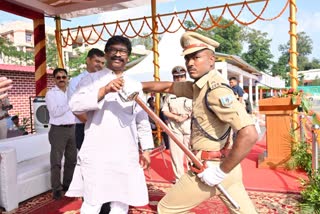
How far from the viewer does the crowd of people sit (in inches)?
70.3

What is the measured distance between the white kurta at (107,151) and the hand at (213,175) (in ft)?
2.08

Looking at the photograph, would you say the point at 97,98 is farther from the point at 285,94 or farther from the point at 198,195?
the point at 285,94

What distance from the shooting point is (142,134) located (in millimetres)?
2496

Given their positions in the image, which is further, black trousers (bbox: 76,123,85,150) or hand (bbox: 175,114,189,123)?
hand (bbox: 175,114,189,123)

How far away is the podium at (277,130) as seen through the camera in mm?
4977

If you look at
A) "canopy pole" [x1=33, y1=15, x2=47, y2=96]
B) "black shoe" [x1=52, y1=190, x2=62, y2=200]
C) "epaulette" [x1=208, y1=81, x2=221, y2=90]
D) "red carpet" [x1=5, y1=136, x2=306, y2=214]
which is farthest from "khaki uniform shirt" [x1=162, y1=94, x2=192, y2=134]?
"canopy pole" [x1=33, y1=15, x2=47, y2=96]

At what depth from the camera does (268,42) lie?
172 feet

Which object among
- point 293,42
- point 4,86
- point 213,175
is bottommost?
point 213,175

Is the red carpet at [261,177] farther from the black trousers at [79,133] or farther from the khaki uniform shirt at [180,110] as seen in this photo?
the black trousers at [79,133]

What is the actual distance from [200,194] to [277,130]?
11.7ft

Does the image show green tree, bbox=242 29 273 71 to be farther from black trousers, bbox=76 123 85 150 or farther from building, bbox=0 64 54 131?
black trousers, bbox=76 123 85 150

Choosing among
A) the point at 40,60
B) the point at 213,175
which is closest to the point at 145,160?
the point at 213,175

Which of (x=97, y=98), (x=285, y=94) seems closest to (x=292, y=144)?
(x=285, y=94)

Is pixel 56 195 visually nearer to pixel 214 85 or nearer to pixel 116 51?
pixel 116 51
